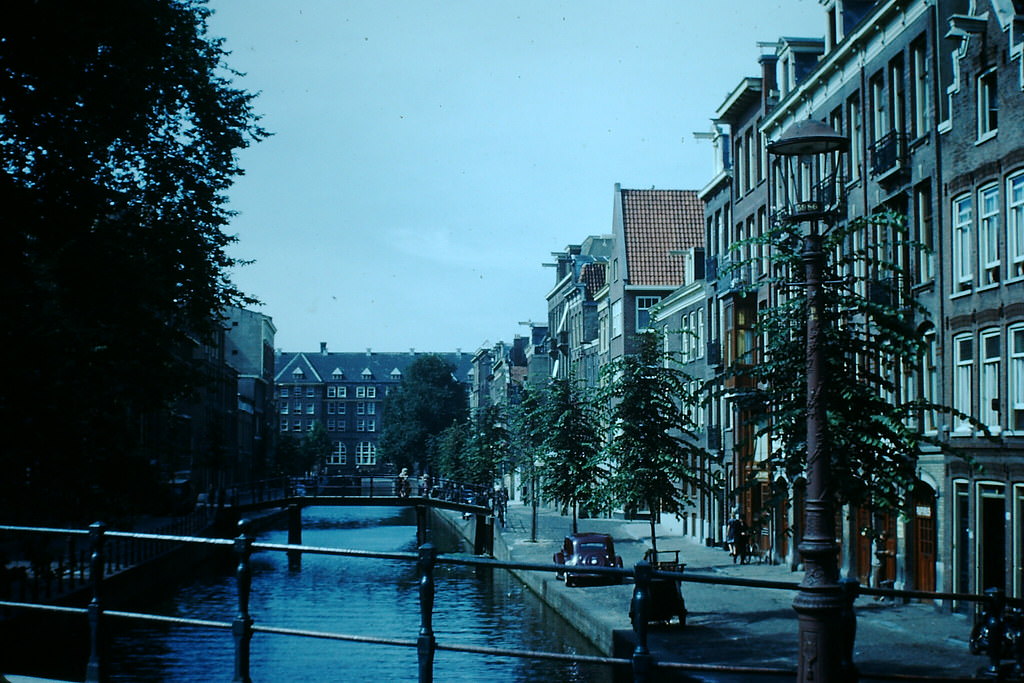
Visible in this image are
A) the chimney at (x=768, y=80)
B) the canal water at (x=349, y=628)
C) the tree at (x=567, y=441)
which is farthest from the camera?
the tree at (x=567, y=441)

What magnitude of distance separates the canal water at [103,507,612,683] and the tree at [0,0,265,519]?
3.79 meters

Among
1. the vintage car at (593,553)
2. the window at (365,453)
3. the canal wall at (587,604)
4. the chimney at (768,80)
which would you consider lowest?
the canal wall at (587,604)

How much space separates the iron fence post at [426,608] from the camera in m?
7.89

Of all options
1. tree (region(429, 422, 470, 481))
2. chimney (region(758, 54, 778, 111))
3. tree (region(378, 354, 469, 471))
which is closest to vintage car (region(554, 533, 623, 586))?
chimney (region(758, 54, 778, 111))

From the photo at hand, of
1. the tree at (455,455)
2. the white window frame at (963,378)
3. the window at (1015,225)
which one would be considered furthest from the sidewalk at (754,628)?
the tree at (455,455)

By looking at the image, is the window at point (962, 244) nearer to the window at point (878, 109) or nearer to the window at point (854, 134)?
the window at point (878, 109)

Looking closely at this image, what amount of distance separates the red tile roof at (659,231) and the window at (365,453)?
119110 mm

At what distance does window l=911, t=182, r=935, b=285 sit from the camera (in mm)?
28281

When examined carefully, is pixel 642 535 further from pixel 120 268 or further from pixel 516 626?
pixel 120 268

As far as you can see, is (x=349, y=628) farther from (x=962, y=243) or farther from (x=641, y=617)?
(x=641, y=617)

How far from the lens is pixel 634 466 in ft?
109

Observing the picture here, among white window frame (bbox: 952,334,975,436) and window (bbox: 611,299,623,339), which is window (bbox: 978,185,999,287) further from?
window (bbox: 611,299,623,339)

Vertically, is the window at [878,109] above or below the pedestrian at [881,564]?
above

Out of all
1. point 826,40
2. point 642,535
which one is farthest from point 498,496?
point 826,40
